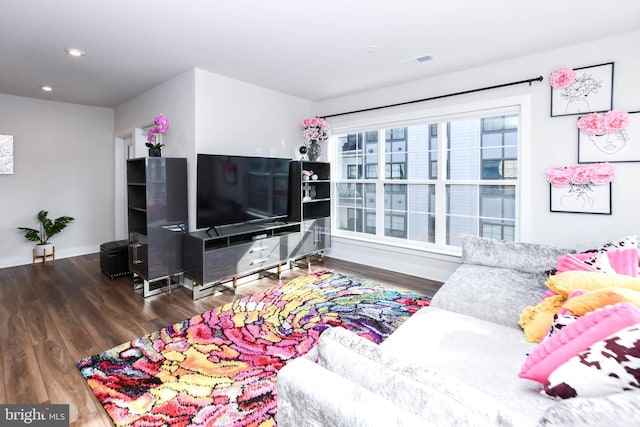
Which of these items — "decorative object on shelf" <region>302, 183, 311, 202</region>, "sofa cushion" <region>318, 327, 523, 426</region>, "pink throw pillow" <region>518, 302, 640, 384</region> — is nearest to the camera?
"sofa cushion" <region>318, 327, 523, 426</region>

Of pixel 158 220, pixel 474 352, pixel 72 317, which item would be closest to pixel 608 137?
A: pixel 474 352

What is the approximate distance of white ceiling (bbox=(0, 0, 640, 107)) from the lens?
2383 millimetres

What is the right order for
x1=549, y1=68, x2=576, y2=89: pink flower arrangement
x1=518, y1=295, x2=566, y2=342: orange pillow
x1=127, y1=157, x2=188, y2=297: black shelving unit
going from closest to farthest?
x1=518, y1=295, x2=566, y2=342: orange pillow
x1=549, y1=68, x2=576, y2=89: pink flower arrangement
x1=127, y1=157, x2=188, y2=297: black shelving unit

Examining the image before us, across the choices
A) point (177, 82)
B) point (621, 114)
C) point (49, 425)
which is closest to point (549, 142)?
point (621, 114)

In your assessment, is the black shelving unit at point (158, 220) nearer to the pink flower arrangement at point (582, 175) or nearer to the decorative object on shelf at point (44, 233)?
the decorative object on shelf at point (44, 233)

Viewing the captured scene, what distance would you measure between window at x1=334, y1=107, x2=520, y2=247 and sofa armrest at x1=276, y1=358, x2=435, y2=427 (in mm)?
3358

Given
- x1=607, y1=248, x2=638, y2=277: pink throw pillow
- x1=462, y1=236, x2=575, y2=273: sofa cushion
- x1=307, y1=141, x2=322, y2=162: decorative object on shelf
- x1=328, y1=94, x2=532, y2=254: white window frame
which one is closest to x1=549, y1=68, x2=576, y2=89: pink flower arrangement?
x1=328, y1=94, x2=532, y2=254: white window frame

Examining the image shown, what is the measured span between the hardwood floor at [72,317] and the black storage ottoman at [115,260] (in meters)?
0.11

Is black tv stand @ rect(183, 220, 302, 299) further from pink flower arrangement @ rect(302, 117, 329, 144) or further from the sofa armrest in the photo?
the sofa armrest

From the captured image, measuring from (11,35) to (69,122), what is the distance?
115 inches

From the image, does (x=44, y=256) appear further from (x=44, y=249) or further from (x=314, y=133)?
(x=314, y=133)

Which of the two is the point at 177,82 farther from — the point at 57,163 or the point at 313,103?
the point at 57,163

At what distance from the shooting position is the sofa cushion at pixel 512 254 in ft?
9.10

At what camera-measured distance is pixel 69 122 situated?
5.30m
